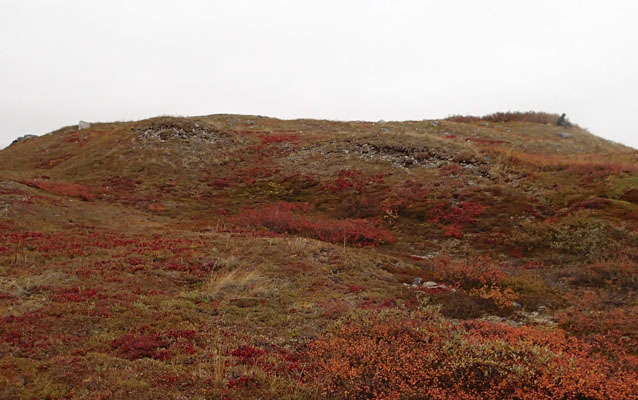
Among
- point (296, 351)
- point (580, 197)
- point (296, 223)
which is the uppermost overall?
point (580, 197)

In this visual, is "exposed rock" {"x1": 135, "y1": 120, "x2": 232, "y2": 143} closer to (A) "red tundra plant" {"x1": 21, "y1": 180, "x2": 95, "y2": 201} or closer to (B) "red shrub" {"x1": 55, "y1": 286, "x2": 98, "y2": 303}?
(A) "red tundra plant" {"x1": 21, "y1": 180, "x2": 95, "y2": 201}

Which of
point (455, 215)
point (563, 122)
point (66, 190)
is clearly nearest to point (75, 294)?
point (455, 215)

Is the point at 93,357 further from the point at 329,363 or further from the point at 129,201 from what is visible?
the point at 129,201

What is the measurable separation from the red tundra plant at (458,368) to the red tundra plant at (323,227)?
13518 mm

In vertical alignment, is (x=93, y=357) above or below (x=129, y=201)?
below

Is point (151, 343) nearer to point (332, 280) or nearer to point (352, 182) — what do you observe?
point (332, 280)

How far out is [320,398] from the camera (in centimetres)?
821

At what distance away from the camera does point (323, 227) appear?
26234mm

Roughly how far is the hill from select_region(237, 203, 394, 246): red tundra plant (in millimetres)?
166

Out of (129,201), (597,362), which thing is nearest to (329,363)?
(597,362)

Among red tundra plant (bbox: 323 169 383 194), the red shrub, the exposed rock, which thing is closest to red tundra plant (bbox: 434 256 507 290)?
the red shrub

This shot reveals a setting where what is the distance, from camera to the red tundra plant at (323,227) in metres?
25.0

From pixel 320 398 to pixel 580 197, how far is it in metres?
25.9

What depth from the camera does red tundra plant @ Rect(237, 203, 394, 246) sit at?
986 inches
